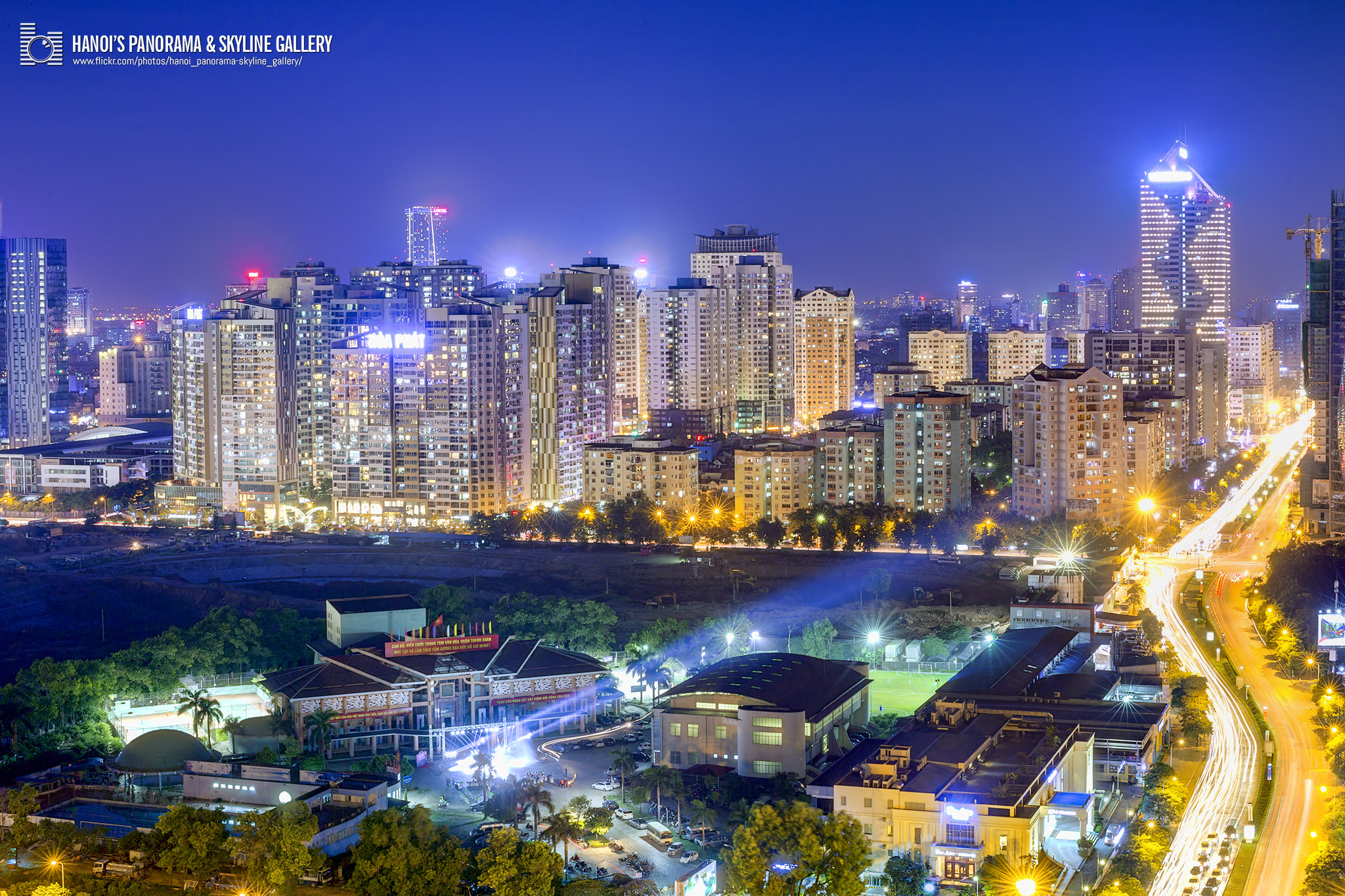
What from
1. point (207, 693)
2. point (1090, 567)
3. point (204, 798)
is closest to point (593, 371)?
point (1090, 567)

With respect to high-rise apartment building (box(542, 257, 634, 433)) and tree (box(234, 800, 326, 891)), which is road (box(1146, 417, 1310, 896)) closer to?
tree (box(234, 800, 326, 891))

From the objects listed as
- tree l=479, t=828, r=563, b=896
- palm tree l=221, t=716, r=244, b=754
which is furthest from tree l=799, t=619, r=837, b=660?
tree l=479, t=828, r=563, b=896

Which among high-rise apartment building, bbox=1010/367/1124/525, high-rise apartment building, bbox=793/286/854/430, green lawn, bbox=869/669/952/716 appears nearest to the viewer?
green lawn, bbox=869/669/952/716

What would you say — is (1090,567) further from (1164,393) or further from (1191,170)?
(1191,170)

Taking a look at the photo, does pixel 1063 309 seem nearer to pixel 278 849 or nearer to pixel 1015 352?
pixel 1015 352

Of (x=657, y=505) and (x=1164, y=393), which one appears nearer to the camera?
(x=657, y=505)

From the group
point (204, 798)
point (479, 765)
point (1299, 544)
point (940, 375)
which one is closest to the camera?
point (204, 798)

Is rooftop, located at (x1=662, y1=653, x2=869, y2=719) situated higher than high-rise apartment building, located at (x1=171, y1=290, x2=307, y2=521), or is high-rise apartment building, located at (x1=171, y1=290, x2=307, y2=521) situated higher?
high-rise apartment building, located at (x1=171, y1=290, x2=307, y2=521)
